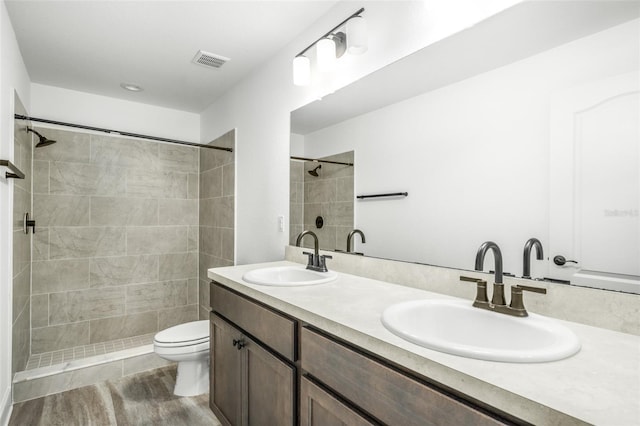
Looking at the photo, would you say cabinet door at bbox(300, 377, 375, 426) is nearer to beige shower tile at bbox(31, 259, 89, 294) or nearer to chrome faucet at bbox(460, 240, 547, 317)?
chrome faucet at bbox(460, 240, 547, 317)

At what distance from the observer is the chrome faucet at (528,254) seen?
105cm

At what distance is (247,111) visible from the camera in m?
2.70

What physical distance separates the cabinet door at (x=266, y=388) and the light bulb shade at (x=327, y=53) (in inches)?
54.9

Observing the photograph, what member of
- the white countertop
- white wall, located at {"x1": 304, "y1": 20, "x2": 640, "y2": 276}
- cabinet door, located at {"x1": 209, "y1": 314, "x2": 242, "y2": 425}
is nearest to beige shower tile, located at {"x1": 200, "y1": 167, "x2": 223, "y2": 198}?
cabinet door, located at {"x1": 209, "y1": 314, "x2": 242, "y2": 425}

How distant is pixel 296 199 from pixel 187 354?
1249 mm

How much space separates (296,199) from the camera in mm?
2162

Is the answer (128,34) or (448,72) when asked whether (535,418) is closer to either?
(448,72)

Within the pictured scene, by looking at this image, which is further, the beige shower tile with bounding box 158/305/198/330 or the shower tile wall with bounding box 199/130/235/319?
the beige shower tile with bounding box 158/305/198/330

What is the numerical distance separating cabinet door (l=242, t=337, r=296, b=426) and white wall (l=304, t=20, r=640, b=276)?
68cm

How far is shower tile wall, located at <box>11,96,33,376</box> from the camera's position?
85.7 inches

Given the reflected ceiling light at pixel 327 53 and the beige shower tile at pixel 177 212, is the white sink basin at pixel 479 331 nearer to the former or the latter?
the reflected ceiling light at pixel 327 53

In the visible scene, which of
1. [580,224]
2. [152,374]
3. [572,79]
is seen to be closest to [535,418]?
[580,224]

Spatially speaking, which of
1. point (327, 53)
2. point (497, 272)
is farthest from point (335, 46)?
point (497, 272)

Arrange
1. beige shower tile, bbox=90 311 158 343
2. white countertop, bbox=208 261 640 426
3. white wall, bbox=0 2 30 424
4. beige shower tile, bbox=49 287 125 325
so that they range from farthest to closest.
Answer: beige shower tile, bbox=90 311 158 343
beige shower tile, bbox=49 287 125 325
white wall, bbox=0 2 30 424
white countertop, bbox=208 261 640 426
